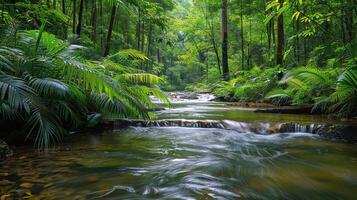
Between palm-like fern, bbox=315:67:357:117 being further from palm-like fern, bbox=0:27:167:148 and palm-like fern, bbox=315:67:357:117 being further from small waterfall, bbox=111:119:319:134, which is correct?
palm-like fern, bbox=0:27:167:148

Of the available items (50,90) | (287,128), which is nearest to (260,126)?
(287,128)

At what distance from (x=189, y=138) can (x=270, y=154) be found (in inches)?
54.2

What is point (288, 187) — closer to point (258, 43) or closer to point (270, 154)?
point (270, 154)

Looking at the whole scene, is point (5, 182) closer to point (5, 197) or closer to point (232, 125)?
point (5, 197)

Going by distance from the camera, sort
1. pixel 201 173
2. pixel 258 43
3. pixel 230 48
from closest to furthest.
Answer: pixel 201 173 → pixel 258 43 → pixel 230 48

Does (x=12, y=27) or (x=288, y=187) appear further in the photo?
(x=12, y=27)

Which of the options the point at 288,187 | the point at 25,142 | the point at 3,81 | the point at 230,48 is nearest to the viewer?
the point at 288,187

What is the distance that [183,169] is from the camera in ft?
10.3

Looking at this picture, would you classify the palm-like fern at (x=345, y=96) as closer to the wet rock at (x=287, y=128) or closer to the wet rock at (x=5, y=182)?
the wet rock at (x=287, y=128)

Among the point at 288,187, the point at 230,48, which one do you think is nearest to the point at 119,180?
the point at 288,187

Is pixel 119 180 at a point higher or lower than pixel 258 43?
lower

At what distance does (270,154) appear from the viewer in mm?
3879

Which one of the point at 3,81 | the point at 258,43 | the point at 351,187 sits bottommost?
the point at 351,187

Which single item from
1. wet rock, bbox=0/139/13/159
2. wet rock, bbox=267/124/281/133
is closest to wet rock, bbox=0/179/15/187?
wet rock, bbox=0/139/13/159
